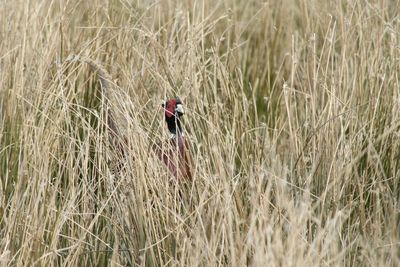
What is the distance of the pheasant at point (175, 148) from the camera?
3.28 metres

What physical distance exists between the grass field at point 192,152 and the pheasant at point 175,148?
42 mm

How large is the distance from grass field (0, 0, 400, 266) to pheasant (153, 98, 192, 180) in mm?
42

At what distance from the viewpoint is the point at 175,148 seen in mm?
3520

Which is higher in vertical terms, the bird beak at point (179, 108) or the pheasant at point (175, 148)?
the bird beak at point (179, 108)

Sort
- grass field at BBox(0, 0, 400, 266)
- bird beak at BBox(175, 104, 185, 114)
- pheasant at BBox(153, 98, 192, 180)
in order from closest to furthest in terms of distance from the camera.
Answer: grass field at BBox(0, 0, 400, 266) < pheasant at BBox(153, 98, 192, 180) < bird beak at BBox(175, 104, 185, 114)

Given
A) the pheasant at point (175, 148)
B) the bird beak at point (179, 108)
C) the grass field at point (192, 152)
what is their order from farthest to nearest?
the bird beak at point (179, 108) < the pheasant at point (175, 148) < the grass field at point (192, 152)

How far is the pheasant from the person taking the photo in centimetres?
328

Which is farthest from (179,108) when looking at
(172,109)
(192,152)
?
(192,152)

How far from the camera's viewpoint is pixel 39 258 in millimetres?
2838

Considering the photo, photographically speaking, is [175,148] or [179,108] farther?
[179,108]

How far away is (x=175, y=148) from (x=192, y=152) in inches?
3.8

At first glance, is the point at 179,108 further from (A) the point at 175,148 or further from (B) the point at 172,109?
(A) the point at 175,148

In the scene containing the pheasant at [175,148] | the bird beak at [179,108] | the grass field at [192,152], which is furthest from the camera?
the bird beak at [179,108]

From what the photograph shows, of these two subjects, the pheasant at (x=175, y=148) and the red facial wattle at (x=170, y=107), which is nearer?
the pheasant at (x=175, y=148)
